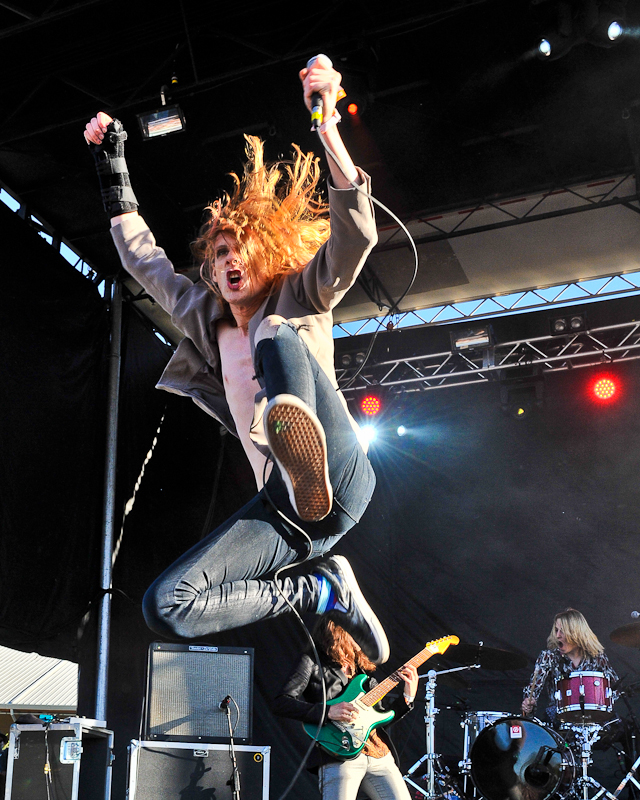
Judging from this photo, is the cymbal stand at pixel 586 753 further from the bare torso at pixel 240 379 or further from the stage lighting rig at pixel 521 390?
the bare torso at pixel 240 379

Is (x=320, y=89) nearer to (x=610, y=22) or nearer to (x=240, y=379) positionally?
(x=240, y=379)

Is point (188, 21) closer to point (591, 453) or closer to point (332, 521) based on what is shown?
point (332, 521)

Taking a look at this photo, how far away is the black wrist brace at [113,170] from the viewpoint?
2676 mm

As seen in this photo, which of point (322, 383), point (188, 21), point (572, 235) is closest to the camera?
point (322, 383)

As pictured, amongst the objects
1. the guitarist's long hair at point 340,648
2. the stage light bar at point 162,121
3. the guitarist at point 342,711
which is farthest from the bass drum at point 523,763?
the stage light bar at point 162,121

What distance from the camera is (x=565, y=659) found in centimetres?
584

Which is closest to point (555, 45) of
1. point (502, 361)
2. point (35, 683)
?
point (502, 361)

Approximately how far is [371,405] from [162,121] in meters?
3.56

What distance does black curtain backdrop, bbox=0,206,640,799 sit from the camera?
19.7 feet

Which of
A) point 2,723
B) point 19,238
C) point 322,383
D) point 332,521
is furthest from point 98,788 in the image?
point 2,723

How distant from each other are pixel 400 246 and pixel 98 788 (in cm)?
502

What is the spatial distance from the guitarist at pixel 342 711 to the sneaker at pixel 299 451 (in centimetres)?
198

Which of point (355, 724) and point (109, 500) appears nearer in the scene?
point (355, 724)

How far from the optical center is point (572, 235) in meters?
7.11
